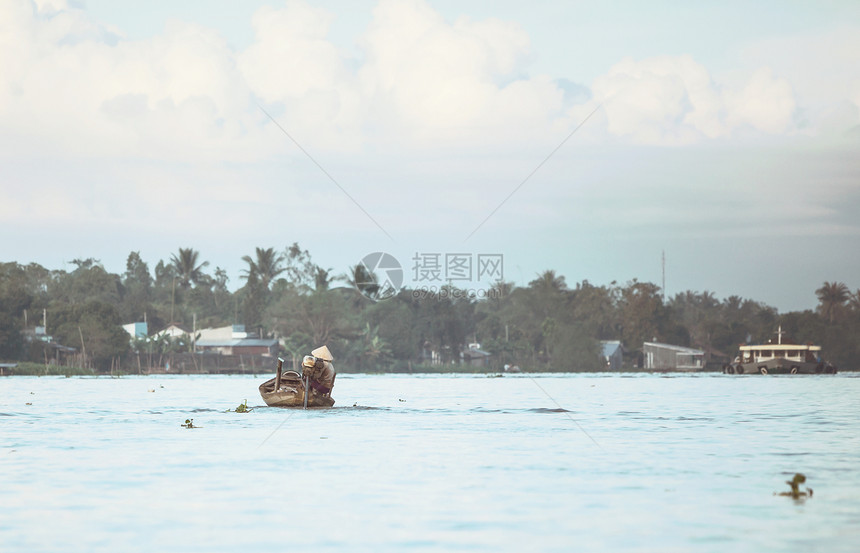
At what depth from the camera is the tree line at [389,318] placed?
345ft

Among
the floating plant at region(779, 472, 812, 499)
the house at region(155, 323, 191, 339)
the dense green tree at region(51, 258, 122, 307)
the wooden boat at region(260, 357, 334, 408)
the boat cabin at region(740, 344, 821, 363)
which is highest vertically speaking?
the dense green tree at region(51, 258, 122, 307)

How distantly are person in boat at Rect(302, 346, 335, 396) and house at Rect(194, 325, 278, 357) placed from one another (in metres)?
79.6

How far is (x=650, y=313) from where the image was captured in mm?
126312

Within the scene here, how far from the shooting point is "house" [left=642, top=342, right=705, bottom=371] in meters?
119

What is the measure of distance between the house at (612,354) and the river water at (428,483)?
273 feet

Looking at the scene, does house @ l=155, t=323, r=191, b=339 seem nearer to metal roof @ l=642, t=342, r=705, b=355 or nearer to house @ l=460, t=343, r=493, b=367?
house @ l=460, t=343, r=493, b=367

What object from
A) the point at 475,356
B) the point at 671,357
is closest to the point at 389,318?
the point at 475,356

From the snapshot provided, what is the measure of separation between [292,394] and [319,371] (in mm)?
1422

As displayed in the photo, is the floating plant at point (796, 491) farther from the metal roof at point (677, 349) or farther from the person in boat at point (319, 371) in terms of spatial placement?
the metal roof at point (677, 349)

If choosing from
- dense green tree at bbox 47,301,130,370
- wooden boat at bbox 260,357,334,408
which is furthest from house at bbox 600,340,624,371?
wooden boat at bbox 260,357,334,408

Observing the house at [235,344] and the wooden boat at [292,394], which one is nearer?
the wooden boat at [292,394]

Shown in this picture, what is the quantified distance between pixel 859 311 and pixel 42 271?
106489mm

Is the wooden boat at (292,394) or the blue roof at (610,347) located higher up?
the blue roof at (610,347)

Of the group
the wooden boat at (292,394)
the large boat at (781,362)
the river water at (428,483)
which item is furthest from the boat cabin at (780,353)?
the wooden boat at (292,394)
